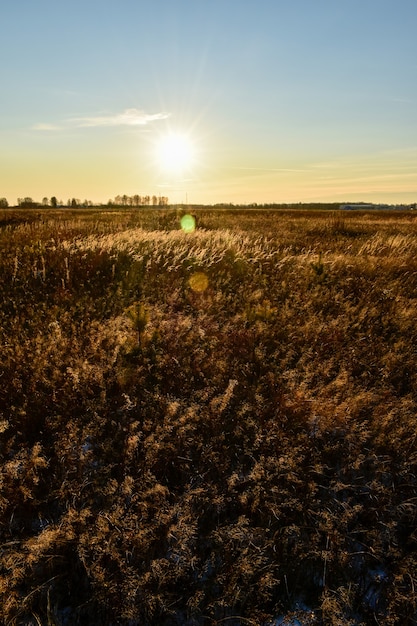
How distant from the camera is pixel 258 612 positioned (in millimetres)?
1906

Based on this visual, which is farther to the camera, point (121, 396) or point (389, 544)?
point (121, 396)

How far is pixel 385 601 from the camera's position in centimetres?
199

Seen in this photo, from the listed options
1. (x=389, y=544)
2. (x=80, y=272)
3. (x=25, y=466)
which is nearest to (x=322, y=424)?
(x=389, y=544)

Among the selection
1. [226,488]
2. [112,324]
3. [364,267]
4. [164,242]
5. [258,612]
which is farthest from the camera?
[164,242]

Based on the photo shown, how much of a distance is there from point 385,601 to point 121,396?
2.29 metres

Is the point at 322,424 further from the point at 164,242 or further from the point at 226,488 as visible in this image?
the point at 164,242

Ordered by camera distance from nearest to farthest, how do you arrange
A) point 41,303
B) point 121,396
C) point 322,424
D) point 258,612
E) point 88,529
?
point 258,612, point 88,529, point 322,424, point 121,396, point 41,303

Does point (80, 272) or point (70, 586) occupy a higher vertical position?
point (80, 272)

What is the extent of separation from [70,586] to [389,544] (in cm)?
192

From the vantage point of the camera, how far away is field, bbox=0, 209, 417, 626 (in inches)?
77.7

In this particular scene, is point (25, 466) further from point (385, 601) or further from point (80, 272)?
point (80, 272)

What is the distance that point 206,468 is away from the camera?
262cm

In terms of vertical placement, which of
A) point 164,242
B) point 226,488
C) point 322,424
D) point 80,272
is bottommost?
point 226,488

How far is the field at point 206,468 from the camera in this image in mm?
1975
